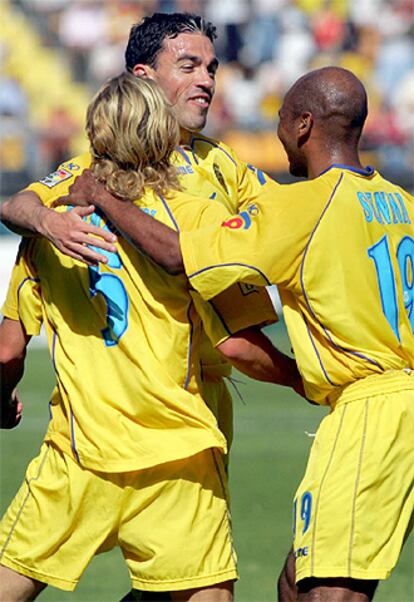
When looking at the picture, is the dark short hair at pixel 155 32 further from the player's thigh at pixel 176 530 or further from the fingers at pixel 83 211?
the player's thigh at pixel 176 530

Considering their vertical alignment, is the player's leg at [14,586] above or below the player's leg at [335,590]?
above

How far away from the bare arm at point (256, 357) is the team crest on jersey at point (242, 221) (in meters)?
0.34

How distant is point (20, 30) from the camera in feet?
64.0

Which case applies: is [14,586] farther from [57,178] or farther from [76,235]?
[57,178]

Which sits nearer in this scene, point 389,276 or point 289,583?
point 389,276

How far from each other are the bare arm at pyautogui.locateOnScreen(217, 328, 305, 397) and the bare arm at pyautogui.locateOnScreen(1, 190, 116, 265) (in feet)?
1.63

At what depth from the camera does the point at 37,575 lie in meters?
3.72

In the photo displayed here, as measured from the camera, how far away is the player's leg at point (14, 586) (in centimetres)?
373

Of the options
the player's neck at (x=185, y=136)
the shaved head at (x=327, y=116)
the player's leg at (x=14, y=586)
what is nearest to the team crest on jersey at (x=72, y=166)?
the player's neck at (x=185, y=136)

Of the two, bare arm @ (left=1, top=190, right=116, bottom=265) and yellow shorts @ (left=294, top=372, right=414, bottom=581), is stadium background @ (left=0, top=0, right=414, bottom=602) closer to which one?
bare arm @ (left=1, top=190, right=116, bottom=265)

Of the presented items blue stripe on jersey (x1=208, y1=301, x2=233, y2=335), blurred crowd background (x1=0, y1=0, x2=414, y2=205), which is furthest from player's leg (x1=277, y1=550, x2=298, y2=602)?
blurred crowd background (x1=0, y1=0, x2=414, y2=205)

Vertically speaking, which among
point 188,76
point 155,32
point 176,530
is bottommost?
point 176,530

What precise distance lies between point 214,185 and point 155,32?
2.49 feet

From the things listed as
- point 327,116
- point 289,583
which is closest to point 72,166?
point 327,116
